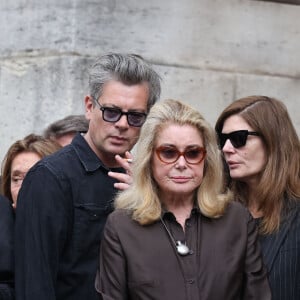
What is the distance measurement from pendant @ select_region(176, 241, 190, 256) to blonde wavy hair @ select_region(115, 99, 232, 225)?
145 millimetres

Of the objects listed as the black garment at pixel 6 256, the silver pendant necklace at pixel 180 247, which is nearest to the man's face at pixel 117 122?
the black garment at pixel 6 256

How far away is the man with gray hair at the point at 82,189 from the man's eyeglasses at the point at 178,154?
33cm

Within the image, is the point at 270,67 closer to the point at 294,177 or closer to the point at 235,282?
the point at 294,177

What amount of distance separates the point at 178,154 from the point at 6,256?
0.85 metres

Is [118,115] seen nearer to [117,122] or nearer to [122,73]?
[117,122]

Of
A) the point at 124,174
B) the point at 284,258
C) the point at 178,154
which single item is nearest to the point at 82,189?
the point at 124,174

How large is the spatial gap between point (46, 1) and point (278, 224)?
8.46 ft

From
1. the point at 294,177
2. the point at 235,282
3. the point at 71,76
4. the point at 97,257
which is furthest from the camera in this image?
the point at 71,76

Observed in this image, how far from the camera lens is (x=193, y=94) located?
6.37m

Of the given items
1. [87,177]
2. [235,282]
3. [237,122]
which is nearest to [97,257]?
[87,177]

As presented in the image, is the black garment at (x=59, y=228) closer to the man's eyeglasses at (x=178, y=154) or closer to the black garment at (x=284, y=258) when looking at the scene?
the man's eyeglasses at (x=178, y=154)

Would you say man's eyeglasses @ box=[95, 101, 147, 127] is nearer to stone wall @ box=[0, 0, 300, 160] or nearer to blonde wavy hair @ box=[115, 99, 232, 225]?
blonde wavy hair @ box=[115, 99, 232, 225]

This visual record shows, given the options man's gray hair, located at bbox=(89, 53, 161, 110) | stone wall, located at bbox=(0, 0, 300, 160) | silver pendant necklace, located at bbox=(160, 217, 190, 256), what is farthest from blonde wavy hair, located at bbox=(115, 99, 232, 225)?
stone wall, located at bbox=(0, 0, 300, 160)

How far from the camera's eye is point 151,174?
3906mm
